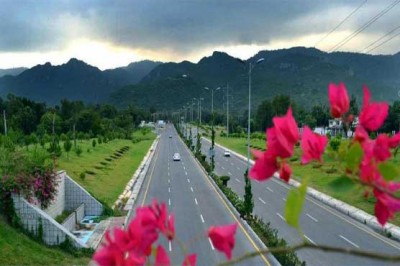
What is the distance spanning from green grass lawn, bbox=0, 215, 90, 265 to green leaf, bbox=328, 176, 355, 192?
528 inches

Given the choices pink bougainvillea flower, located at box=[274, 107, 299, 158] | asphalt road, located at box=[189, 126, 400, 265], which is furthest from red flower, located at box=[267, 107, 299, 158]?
asphalt road, located at box=[189, 126, 400, 265]

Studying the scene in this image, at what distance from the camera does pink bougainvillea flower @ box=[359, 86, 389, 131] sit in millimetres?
1246

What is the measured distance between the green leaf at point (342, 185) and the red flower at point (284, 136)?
0.13 metres

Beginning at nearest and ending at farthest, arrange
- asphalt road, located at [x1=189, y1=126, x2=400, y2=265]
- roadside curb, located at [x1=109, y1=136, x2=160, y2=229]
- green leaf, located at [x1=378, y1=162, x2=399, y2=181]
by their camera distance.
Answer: green leaf, located at [x1=378, y1=162, x2=399, y2=181] < asphalt road, located at [x1=189, y1=126, x2=400, y2=265] < roadside curb, located at [x1=109, y1=136, x2=160, y2=229]

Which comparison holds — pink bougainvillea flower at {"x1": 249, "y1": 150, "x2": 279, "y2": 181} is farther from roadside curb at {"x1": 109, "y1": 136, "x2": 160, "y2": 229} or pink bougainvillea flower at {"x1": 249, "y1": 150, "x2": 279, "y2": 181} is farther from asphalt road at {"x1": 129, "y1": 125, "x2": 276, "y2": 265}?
roadside curb at {"x1": 109, "y1": 136, "x2": 160, "y2": 229}

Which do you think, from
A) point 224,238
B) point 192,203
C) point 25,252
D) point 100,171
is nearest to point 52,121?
point 100,171

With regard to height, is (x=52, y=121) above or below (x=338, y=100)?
below

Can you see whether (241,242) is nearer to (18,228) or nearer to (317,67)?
(18,228)

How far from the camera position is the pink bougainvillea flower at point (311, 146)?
1215mm

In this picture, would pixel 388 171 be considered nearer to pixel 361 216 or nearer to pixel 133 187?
pixel 361 216

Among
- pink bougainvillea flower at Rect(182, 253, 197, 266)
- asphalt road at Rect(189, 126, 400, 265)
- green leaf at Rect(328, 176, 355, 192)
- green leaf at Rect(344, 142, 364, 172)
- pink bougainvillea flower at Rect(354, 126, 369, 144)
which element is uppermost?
pink bougainvillea flower at Rect(354, 126, 369, 144)

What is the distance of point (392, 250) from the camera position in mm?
18625

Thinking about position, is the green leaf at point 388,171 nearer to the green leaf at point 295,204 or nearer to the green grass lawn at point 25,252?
the green leaf at point 295,204

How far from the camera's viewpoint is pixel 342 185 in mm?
1117
